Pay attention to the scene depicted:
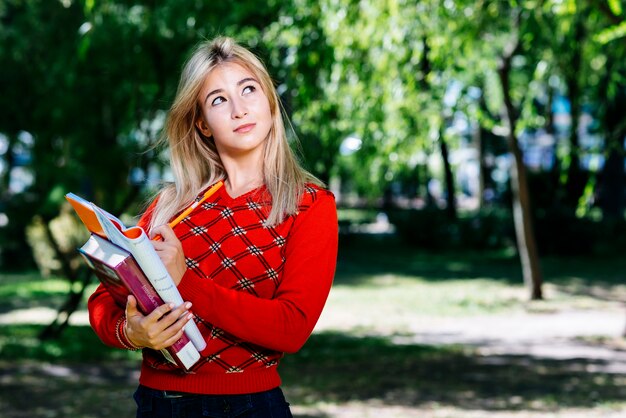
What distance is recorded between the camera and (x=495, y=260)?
2133 centimetres

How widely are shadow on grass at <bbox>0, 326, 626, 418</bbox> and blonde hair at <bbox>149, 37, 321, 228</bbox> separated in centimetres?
465

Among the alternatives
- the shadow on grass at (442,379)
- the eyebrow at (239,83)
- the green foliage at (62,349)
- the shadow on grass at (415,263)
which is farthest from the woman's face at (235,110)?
the shadow on grass at (415,263)

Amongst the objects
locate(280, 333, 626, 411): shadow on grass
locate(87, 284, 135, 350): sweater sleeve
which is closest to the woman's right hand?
locate(87, 284, 135, 350): sweater sleeve

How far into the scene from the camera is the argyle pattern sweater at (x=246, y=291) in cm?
188

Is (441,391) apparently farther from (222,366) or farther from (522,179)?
(522,179)

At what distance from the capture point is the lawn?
6.80 metres

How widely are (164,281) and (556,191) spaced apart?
20.0 m

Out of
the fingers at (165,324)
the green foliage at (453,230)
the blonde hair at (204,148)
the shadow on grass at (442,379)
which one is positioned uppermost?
the blonde hair at (204,148)

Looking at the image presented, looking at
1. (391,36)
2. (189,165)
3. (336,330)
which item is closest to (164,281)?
(189,165)

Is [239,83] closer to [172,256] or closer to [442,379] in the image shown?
[172,256]

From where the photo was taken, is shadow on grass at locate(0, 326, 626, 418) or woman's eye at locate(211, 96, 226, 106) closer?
woman's eye at locate(211, 96, 226, 106)

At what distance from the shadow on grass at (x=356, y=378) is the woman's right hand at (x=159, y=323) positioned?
495 centimetres

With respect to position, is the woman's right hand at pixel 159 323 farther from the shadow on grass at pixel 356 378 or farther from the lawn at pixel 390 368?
the shadow on grass at pixel 356 378

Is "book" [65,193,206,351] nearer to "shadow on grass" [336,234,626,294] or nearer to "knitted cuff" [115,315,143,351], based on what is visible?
"knitted cuff" [115,315,143,351]
